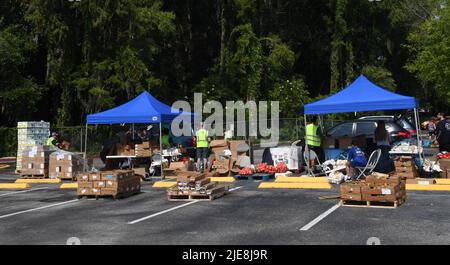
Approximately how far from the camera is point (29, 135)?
22938 millimetres

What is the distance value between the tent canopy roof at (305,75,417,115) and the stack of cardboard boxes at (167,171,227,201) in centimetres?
491

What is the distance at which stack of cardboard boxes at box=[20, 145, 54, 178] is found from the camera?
20453 mm

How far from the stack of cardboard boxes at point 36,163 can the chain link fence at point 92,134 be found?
647 cm

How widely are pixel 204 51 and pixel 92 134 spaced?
1764 cm

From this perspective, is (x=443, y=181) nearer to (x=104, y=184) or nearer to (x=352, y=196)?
(x=352, y=196)

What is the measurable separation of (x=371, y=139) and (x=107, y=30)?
71.0 feet

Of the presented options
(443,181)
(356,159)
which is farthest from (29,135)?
(443,181)

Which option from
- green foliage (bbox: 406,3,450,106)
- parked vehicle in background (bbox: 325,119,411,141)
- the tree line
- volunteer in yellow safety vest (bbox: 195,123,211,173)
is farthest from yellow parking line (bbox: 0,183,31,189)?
green foliage (bbox: 406,3,450,106)

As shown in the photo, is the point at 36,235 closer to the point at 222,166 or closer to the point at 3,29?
the point at 222,166

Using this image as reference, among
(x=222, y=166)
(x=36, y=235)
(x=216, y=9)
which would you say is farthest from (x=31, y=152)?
(x=216, y=9)

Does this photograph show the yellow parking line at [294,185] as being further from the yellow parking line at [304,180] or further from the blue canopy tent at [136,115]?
the blue canopy tent at [136,115]

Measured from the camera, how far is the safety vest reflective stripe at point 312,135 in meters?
17.8

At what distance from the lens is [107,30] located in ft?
114
